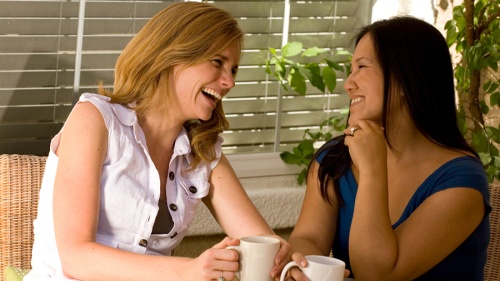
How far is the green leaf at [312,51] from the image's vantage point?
3381mm

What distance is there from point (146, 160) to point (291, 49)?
4.96 ft

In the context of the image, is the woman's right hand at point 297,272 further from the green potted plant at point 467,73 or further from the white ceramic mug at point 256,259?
the green potted plant at point 467,73

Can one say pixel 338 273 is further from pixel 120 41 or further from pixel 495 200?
pixel 120 41

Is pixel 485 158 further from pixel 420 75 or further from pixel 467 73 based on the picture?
pixel 420 75

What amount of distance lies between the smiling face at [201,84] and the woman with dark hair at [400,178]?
299mm

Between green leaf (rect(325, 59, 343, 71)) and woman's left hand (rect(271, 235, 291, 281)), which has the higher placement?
green leaf (rect(325, 59, 343, 71))

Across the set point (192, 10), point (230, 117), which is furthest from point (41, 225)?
point (230, 117)

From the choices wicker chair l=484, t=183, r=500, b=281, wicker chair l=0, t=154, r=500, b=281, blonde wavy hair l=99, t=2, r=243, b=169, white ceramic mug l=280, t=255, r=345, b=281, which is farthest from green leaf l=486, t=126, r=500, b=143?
white ceramic mug l=280, t=255, r=345, b=281

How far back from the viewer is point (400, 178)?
6.70ft

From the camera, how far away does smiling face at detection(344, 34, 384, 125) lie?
6.58 feet

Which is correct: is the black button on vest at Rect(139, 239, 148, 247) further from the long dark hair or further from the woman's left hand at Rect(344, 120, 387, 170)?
the long dark hair

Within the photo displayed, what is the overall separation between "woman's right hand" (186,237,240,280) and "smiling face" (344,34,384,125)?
601 millimetres

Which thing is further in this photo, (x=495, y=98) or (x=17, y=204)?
(x=495, y=98)

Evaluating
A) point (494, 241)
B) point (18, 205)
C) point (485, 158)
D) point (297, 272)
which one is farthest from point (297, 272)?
point (485, 158)
